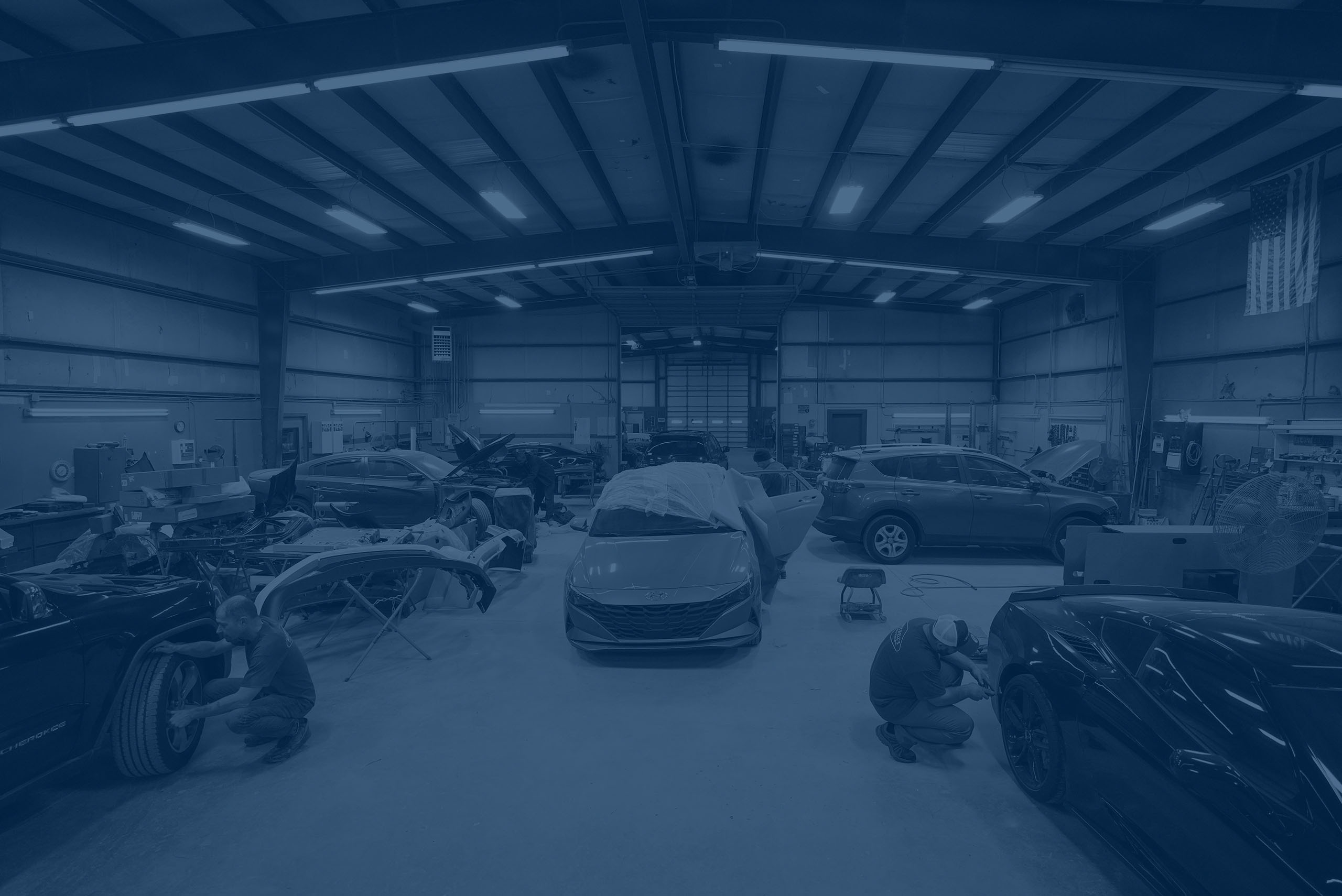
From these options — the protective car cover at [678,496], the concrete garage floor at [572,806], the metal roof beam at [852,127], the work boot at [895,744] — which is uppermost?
the metal roof beam at [852,127]

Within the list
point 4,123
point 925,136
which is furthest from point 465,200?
point 925,136

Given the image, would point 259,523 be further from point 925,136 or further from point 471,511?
point 925,136

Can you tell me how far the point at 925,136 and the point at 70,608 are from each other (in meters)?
8.84

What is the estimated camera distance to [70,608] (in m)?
2.94

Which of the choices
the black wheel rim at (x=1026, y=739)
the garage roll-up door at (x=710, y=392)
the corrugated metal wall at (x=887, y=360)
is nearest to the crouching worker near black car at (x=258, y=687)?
the black wheel rim at (x=1026, y=739)

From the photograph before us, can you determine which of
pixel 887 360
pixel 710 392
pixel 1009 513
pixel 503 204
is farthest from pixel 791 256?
pixel 710 392

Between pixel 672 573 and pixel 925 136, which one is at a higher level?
pixel 925 136

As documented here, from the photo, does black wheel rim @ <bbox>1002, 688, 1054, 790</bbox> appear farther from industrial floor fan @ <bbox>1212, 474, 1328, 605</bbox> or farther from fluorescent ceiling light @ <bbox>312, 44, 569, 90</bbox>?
fluorescent ceiling light @ <bbox>312, 44, 569, 90</bbox>

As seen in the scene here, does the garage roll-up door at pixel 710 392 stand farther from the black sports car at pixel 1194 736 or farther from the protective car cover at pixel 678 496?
the black sports car at pixel 1194 736

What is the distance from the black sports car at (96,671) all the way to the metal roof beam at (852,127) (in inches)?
280

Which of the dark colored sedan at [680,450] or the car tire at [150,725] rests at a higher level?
the dark colored sedan at [680,450]

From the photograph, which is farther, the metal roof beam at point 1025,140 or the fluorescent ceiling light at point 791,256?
the fluorescent ceiling light at point 791,256

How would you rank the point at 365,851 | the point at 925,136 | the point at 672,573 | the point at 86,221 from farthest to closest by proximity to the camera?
the point at 86,221 < the point at 925,136 < the point at 672,573 < the point at 365,851

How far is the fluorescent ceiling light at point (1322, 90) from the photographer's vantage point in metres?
4.95
